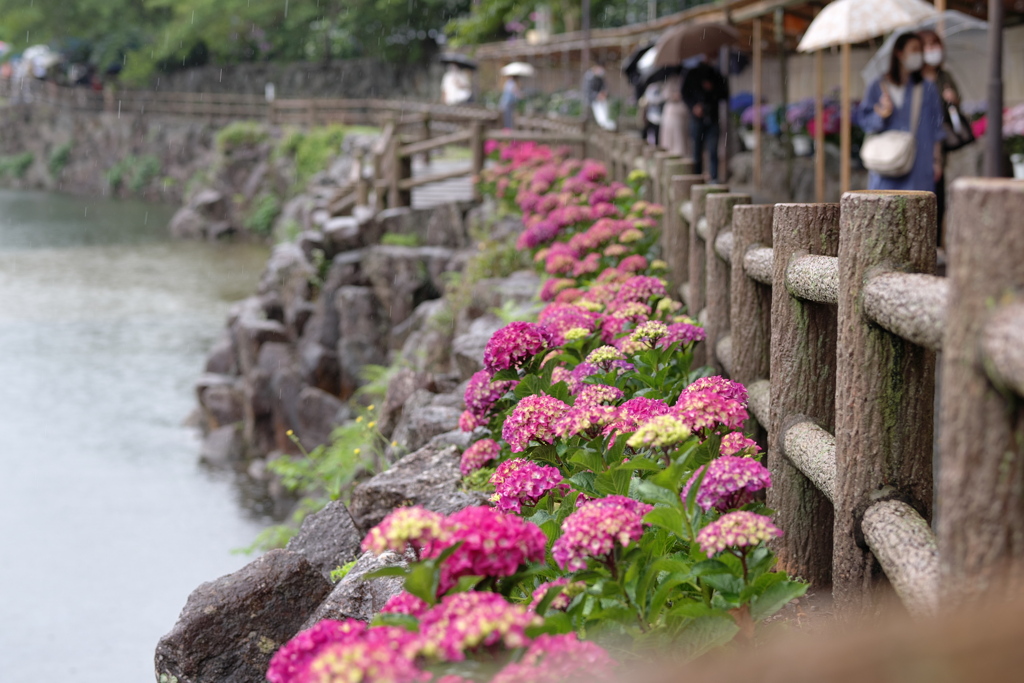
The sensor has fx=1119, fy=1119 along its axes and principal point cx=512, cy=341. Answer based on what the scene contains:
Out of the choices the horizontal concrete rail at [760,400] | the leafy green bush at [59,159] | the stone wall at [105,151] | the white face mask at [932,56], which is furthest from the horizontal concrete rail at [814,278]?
the leafy green bush at [59,159]

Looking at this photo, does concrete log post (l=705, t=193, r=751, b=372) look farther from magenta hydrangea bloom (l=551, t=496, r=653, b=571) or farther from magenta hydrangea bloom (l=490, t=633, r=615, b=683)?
magenta hydrangea bloom (l=490, t=633, r=615, b=683)

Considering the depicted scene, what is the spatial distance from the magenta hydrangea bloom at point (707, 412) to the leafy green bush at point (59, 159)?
46067mm

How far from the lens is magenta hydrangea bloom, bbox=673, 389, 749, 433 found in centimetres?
237

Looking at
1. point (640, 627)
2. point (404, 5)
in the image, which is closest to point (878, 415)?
point (640, 627)

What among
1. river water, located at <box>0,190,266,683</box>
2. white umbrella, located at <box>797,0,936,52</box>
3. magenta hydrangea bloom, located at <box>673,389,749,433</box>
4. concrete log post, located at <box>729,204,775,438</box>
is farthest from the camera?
white umbrella, located at <box>797,0,936,52</box>

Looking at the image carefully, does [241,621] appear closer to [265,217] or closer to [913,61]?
[913,61]

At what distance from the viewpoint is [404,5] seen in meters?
35.9

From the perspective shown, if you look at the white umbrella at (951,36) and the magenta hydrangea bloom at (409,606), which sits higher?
the white umbrella at (951,36)

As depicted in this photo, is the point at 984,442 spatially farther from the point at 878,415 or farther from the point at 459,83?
the point at 459,83

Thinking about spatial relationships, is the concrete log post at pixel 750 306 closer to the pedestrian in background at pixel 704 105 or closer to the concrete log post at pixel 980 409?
the concrete log post at pixel 980 409

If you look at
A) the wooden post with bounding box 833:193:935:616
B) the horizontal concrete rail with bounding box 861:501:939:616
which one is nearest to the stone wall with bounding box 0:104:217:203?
the wooden post with bounding box 833:193:935:616

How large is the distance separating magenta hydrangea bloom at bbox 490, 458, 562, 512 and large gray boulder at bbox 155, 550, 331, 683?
143cm

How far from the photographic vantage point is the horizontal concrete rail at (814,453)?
2568 mm

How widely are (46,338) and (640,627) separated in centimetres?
1557
